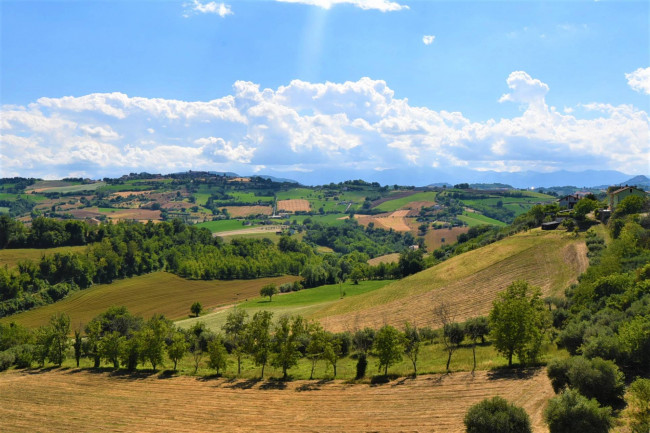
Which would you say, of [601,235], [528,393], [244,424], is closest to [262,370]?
[244,424]

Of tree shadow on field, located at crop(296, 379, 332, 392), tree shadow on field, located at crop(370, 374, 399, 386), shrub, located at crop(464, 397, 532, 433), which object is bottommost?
tree shadow on field, located at crop(296, 379, 332, 392)

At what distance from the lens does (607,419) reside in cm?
2281

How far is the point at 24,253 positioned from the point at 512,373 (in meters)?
132

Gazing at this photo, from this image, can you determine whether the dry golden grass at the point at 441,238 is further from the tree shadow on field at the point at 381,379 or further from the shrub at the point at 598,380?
the shrub at the point at 598,380

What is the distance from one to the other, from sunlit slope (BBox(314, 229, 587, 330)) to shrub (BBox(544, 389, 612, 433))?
38.9m

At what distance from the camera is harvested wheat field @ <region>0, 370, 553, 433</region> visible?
32.2m

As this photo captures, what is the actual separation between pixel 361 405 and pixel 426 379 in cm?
761

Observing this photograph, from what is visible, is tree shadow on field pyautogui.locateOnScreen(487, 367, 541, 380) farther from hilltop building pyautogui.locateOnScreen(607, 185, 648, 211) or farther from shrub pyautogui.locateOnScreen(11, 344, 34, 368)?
hilltop building pyautogui.locateOnScreen(607, 185, 648, 211)

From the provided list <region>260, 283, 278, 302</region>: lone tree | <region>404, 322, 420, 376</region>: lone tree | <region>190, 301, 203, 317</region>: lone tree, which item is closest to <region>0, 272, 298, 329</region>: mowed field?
<region>190, 301, 203, 317</region>: lone tree

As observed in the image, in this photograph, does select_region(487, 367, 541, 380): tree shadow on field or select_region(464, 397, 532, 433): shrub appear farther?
select_region(487, 367, 541, 380): tree shadow on field

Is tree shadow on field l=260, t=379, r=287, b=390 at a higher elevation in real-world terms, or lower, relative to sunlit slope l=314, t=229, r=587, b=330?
lower

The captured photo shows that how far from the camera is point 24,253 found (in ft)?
399

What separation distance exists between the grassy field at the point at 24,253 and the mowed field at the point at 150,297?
1889cm

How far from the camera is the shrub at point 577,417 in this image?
22594 millimetres
